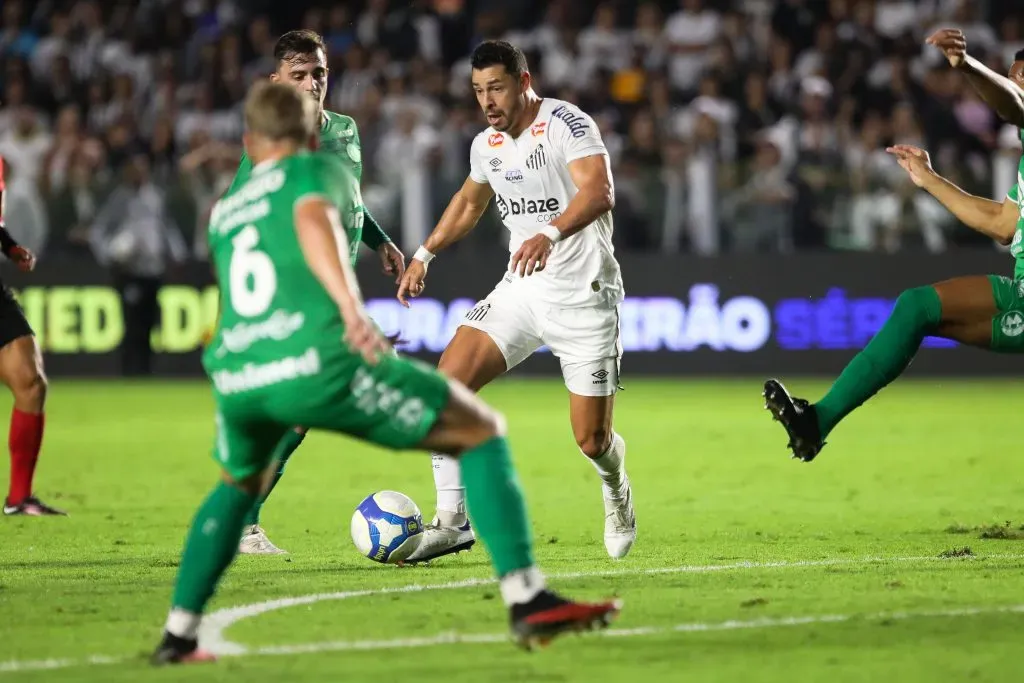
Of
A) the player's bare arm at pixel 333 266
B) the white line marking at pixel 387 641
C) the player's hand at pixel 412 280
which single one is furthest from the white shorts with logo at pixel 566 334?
the player's bare arm at pixel 333 266

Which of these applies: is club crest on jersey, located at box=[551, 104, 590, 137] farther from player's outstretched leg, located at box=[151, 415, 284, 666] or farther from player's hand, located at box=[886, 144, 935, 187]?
player's outstretched leg, located at box=[151, 415, 284, 666]

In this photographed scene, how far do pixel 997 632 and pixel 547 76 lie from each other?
16.1 metres

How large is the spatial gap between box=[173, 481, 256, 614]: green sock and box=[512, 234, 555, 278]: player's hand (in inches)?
88.9

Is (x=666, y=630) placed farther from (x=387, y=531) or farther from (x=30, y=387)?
(x=30, y=387)

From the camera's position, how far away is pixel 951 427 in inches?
593

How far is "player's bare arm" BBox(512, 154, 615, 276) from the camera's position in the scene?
7.52m

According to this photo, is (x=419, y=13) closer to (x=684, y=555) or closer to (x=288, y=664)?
(x=684, y=555)

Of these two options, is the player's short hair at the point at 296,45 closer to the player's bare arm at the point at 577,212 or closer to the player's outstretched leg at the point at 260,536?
the player's bare arm at the point at 577,212

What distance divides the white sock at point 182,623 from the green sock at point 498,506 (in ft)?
3.30

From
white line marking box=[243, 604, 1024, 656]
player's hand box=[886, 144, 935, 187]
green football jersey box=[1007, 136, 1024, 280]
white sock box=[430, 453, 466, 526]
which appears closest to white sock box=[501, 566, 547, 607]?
white line marking box=[243, 604, 1024, 656]

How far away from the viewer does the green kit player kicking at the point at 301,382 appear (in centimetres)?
533

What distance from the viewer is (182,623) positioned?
18.1 feet

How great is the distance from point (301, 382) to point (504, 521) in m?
0.82

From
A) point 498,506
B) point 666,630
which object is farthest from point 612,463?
point 498,506
